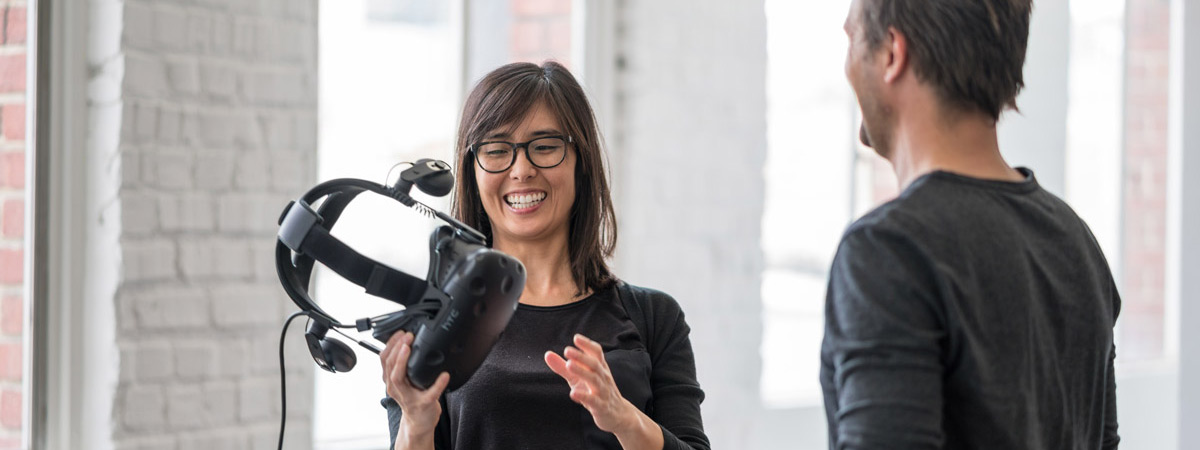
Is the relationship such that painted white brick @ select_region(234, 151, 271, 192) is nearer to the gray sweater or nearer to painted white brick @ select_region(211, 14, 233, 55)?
painted white brick @ select_region(211, 14, 233, 55)

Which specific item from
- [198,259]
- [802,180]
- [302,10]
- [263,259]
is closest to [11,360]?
[198,259]

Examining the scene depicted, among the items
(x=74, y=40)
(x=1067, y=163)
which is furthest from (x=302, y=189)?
(x=1067, y=163)

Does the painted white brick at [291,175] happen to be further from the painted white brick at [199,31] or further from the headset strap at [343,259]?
the headset strap at [343,259]

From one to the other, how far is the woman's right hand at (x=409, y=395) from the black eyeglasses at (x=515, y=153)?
1.15 ft

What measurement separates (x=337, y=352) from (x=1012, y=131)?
3020mm

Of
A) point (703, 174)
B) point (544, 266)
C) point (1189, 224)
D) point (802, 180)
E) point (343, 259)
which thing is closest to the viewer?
point (343, 259)

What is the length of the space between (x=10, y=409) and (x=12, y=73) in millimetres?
532

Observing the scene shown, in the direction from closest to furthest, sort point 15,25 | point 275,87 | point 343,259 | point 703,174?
point 343,259 → point 15,25 → point 275,87 → point 703,174

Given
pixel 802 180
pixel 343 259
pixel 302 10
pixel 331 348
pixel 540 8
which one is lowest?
pixel 331 348

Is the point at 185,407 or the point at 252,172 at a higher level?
the point at 252,172

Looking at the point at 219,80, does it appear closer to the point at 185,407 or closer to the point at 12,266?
the point at 12,266

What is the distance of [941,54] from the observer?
2.97 feet

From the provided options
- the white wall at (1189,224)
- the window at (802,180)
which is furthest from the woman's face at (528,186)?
the white wall at (1189,224)

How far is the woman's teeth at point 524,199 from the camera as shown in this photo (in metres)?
1.42
